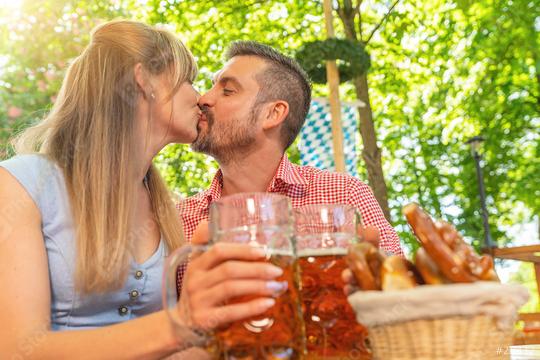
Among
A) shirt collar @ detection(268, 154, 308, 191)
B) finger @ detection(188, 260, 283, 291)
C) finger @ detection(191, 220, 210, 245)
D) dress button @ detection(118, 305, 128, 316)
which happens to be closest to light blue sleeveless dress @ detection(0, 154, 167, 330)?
dress button @ detection(118, 305, 128, 316)

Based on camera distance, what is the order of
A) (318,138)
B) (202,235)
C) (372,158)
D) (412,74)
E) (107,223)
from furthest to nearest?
1. (412,74)
2. (372,158)
3. (318,138)
4. (107,223)
5. (202,235)

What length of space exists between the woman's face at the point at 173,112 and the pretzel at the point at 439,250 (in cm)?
105

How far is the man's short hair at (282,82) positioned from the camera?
8.23ft

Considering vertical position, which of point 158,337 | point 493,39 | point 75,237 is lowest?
point 158,337

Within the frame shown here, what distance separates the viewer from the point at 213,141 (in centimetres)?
232

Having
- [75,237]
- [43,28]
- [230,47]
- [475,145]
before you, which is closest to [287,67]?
[230,47]

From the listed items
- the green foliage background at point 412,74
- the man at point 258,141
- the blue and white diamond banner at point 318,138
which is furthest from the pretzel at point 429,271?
the green foliage background at point 412,74

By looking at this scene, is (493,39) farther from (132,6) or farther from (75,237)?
(75,237)

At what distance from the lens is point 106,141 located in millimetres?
1333

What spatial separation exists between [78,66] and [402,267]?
1.08m

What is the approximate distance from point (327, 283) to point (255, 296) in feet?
0.55

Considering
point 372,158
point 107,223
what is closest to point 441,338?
point 107,223

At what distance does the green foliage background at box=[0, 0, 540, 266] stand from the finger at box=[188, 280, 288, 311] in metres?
5.06

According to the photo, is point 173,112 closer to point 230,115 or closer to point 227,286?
point 230,115
